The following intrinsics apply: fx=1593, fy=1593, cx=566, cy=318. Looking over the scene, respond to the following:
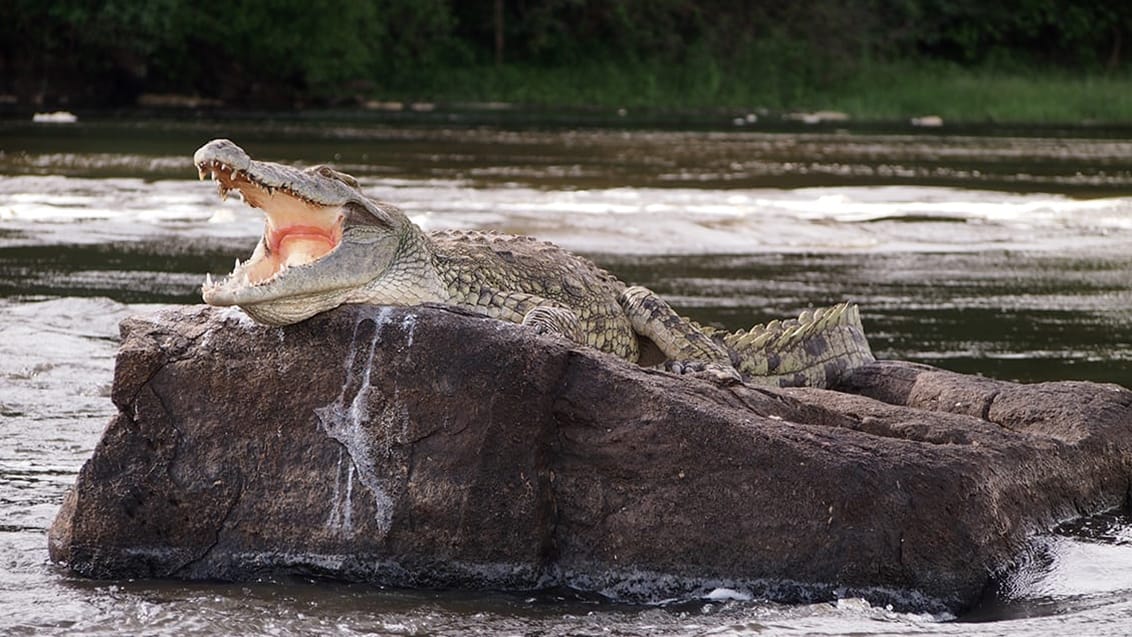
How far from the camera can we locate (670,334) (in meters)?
7.10

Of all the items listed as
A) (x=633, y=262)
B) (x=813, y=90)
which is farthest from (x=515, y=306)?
(x=813, y=90)

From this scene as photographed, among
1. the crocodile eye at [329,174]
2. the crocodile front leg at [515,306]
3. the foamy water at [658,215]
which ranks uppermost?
the crocodile eye at [329,174]

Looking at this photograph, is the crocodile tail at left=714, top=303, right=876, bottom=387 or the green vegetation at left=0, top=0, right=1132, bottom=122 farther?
the green vegetation at left=0, top=0, right=1132, bottom=122

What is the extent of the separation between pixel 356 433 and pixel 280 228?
954mm

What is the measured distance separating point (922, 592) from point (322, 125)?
2938cm

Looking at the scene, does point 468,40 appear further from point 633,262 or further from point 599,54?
point 633,262

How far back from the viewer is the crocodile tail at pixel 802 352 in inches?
291

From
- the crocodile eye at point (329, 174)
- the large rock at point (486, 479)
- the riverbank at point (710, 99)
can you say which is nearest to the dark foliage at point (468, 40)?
the riverbank at point (710, 99)

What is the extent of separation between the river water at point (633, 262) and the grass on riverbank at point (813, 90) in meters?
10.5

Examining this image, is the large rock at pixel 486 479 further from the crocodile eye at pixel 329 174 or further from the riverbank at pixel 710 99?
the riverbank at pixel 710 99

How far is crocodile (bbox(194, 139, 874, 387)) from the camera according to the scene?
538cm

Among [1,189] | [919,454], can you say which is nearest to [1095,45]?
[1,189]

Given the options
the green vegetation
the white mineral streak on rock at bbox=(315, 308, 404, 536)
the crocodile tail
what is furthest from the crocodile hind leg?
the green vegetation

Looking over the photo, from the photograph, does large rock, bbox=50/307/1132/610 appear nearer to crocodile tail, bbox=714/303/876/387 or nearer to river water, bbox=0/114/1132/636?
river water, bbox=0/114/1132/636
